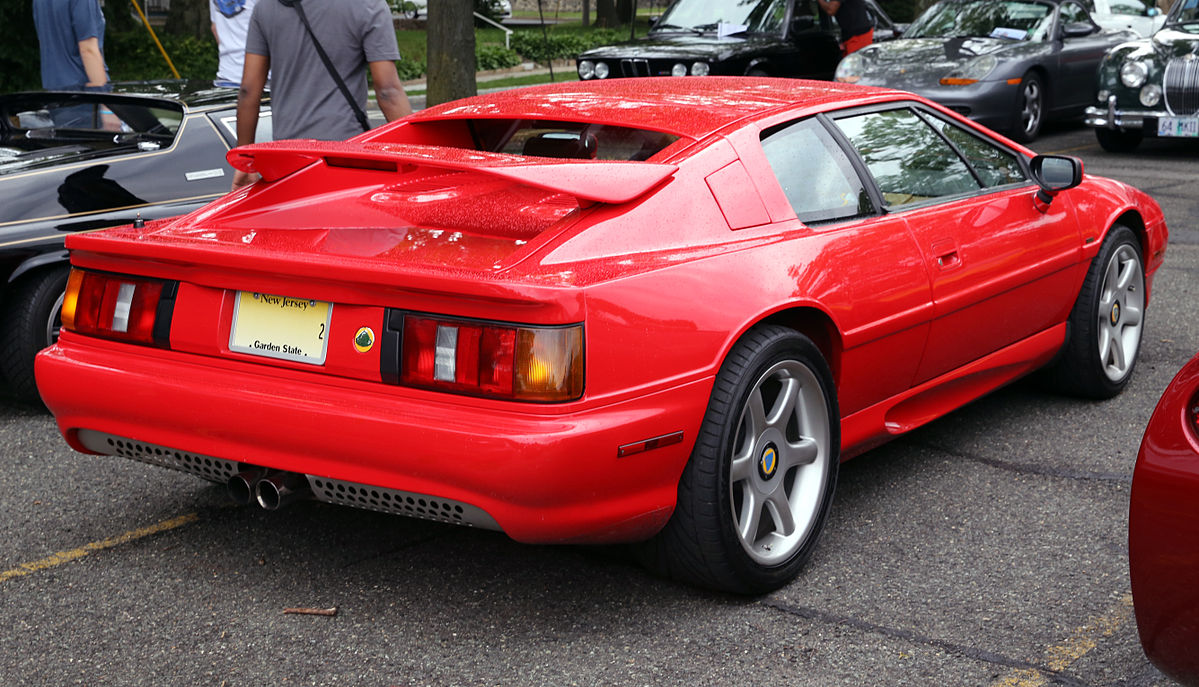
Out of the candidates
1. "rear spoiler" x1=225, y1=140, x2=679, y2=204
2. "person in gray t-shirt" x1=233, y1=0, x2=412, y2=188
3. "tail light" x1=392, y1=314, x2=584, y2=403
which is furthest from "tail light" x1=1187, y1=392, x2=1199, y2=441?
"person in gray t-shirt" x1=233, y1=0, x2=412, y2=188

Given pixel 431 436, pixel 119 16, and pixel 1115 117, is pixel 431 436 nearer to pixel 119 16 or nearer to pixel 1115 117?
pixel 1115 117

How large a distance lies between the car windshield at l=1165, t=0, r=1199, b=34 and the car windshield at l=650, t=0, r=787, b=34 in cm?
371

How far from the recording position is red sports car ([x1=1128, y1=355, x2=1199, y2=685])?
7.49 feet

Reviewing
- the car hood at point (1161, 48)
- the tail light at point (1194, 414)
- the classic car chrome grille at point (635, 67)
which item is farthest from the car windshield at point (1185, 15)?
the tail light at point (1194, 414)

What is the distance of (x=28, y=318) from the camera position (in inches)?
199

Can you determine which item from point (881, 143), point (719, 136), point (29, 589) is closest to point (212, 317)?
point (29, 589)

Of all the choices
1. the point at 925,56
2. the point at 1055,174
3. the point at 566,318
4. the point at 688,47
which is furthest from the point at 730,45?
the point at 566,318

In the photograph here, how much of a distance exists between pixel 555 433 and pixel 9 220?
10.2ft

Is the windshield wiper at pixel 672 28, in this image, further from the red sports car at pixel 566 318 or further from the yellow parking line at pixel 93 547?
the yellow parking line at pixel 93 547

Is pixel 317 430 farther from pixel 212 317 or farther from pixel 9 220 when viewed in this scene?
pixel 9 220

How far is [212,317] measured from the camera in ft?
10.7

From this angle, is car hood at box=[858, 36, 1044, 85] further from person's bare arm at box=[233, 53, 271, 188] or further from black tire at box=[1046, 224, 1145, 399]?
person's bare arm at box=[233, 53, 271, 188]

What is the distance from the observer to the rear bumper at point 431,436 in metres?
2.90

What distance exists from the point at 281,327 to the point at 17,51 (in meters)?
14.9
